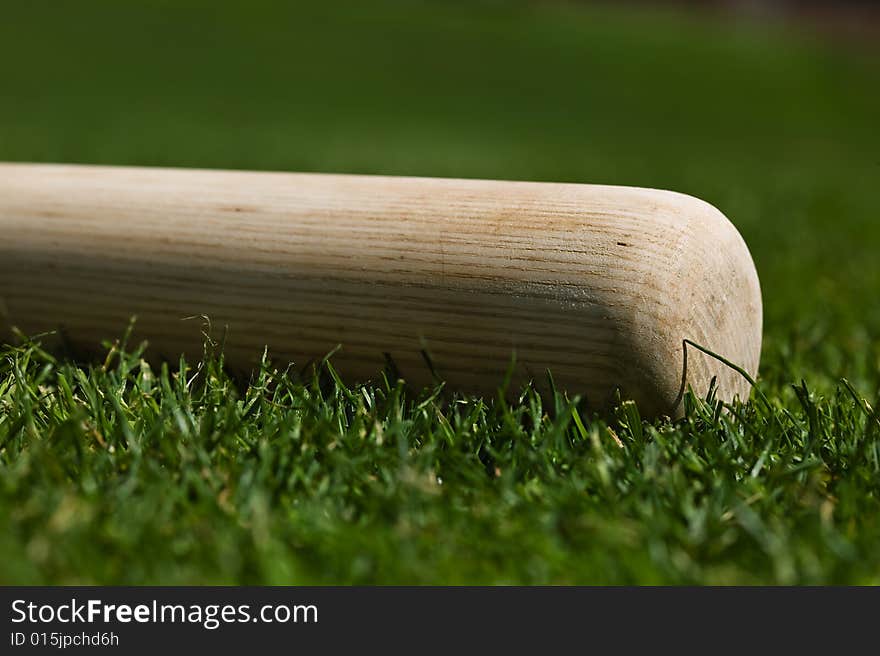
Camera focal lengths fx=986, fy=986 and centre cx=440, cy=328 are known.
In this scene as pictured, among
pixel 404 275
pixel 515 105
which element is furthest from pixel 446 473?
pixel 515 105

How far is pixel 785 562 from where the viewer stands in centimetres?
147

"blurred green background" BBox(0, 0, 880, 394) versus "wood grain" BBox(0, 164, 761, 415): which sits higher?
"wood grain" BBox(0, 164, 761, 415)

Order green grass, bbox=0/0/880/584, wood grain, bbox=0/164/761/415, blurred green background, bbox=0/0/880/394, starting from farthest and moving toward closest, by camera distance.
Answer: blurred green background, bbox=0/0/880/394, wood grain, bbox=0/164/761/415, green grass, bbox=0/0/880/584

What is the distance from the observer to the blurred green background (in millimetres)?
5702

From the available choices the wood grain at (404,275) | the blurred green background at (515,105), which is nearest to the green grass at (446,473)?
the wood grain at (404,275)

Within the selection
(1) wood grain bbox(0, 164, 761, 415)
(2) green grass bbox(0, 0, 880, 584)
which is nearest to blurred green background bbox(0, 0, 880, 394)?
(2) green grass bbox(0, 0, 880, 584)

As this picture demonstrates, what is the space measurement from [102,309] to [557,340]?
1.12 metres

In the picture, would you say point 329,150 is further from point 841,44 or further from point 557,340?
point 841,44

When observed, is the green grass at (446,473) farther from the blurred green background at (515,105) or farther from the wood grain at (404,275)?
the blurred green background at (515,105)

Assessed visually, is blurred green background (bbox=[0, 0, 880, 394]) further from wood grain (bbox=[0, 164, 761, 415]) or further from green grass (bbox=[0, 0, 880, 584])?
wood grain (bbox=[0, 164, 761, 415])

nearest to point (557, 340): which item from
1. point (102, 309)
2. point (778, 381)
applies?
point (778, 381)

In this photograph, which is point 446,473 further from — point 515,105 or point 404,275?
point 515,105

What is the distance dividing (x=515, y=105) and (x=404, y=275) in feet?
61.8

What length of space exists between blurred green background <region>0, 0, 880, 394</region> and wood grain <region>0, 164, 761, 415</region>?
0.90m
